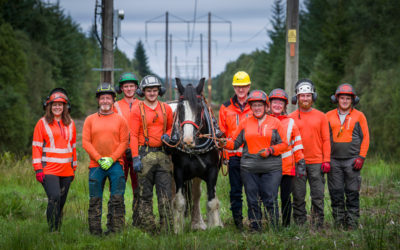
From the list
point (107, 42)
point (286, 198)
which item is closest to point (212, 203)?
point (286, 198)

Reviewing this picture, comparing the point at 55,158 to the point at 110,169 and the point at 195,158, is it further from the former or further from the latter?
the point at 195,158

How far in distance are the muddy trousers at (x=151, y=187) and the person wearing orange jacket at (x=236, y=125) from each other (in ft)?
3.29

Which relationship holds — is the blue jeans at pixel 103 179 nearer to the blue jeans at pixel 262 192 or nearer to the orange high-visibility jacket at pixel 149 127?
the orange high-visibility jacket at pixel 149 127

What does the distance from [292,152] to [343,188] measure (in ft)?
3.40

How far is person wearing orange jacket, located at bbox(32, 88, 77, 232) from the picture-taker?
5.49m

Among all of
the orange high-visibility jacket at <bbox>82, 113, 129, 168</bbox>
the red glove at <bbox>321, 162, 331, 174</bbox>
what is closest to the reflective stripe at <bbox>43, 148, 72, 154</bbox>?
the orange high-visibility jacket at <bbox>82, 113, 129, 168</bbox>

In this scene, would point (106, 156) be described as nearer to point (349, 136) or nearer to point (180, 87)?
point (180, 87)

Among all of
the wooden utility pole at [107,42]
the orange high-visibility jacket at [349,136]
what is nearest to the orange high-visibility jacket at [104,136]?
the orange high-visibility jacket at [349,136]

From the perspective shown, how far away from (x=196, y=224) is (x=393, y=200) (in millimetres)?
3779

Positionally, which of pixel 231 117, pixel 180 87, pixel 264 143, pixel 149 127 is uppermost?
pixel 180 87

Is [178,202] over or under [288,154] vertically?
under

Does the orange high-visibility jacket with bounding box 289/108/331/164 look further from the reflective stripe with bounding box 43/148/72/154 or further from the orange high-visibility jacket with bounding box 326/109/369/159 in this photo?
the reflective stripe with bounding box 43/148/72/154

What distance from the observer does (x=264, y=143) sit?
18.1 ft

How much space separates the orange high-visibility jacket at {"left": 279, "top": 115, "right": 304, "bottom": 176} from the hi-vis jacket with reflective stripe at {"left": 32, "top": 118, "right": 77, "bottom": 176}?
298cm
